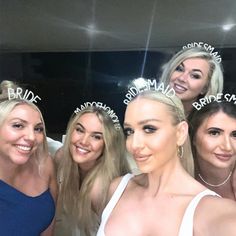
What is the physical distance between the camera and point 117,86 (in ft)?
5.04

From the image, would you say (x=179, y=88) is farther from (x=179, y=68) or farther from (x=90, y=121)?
(x=90, y=121)

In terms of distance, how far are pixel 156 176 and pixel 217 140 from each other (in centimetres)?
29

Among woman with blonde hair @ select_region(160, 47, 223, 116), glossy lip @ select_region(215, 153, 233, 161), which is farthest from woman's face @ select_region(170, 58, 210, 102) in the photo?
glossy lip @ select_region(215, 153, 233, 161)

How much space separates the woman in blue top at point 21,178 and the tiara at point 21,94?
47 millimetres

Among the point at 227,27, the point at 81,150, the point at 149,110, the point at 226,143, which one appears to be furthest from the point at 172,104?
the point at 81,150

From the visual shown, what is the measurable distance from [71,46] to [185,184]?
0.78 metres

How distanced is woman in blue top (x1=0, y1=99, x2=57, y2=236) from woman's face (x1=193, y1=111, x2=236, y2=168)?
61cm

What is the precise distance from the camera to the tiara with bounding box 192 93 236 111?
140cm

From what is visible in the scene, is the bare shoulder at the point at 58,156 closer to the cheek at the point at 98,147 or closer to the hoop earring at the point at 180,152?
the cheek at the point at 98,147

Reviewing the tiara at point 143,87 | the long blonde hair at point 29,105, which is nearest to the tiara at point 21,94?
the long blonde hair at point 29,105

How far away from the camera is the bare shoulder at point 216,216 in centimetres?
92

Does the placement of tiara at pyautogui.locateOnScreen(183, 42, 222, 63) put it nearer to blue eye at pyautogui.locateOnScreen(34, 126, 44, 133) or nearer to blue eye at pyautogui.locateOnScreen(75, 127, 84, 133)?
blue eye at pyautogui.locateOnScreen(75, 127, 84, 133)

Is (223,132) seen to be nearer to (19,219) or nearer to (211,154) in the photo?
(211,154)

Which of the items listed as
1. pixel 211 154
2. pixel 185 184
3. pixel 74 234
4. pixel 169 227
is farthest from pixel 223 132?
pixel 74 234
